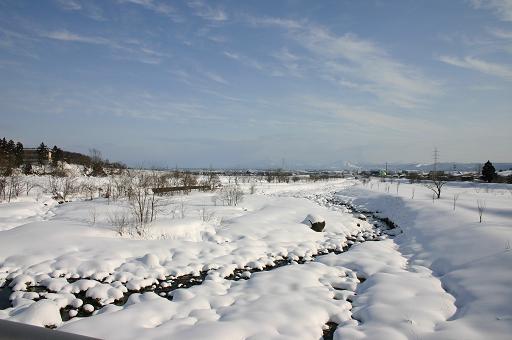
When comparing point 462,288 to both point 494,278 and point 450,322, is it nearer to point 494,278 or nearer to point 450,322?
point 494,278

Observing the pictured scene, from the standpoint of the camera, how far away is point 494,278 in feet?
24.5

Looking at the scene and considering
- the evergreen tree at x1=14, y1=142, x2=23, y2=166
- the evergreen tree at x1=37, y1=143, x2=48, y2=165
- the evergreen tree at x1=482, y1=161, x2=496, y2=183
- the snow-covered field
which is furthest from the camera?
the evergreen tree at x1=37, y1=143, x2=48, y2=165

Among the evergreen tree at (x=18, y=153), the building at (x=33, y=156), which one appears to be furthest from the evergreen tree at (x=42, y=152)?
the evergreen tree at (x=18, y=153)

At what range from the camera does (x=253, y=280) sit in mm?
8547

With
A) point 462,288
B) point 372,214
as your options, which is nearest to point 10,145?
point 372,214

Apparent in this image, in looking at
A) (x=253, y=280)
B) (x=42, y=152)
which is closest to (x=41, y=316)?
(x=253, y=280)

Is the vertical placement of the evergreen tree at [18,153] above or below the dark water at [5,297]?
above

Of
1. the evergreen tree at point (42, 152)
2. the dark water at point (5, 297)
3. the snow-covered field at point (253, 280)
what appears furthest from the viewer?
the evergreen tree at point (42, 152)

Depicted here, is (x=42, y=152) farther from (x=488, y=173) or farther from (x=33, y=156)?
(x=488, y=173)

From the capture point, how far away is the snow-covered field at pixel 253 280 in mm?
5855

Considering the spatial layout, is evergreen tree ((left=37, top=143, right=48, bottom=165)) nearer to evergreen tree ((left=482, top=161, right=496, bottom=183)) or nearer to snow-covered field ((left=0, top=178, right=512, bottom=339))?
snow-covered field ((left=0, top=178, right=512, bottom=339))

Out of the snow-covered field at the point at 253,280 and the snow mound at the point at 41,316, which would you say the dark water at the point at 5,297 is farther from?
the snow mound at the point at 41,316

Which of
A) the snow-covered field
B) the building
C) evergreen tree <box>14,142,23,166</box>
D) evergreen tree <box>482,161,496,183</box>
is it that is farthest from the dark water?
evergreen tree <box>482,161,496,183</box>

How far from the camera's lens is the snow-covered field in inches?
231
